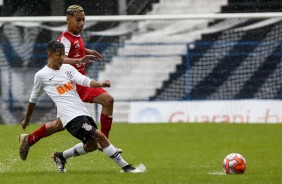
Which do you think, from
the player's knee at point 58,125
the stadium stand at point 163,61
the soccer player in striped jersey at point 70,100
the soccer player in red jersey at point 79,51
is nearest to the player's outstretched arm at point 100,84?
the soccer player in striped jersey at point 70,100

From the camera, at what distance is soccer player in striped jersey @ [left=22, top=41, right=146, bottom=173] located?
34.2 ft

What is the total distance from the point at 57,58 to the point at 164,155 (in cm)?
349

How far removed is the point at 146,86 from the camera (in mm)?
21891

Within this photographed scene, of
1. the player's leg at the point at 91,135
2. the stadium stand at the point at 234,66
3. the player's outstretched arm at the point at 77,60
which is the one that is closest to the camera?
the player's leg at the point at 91,135

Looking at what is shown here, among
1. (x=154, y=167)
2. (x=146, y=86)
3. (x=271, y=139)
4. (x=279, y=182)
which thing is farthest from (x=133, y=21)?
(x=279, y=182)

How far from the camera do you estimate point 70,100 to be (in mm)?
10555

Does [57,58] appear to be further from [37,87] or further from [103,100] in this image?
[103,100]

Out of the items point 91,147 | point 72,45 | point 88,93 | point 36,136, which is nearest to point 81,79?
point 91,147

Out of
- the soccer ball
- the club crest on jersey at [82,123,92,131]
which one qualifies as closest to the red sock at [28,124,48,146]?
the club crest on jersey at [82,123,92,131]

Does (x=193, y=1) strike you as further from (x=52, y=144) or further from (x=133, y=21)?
(x=52, y=144)

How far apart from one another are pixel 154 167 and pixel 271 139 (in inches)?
192

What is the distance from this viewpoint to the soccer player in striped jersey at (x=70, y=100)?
10430 millimetres

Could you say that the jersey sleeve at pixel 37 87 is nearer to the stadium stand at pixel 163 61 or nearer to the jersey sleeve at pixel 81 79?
the jersey sleeve at pixel 81 79

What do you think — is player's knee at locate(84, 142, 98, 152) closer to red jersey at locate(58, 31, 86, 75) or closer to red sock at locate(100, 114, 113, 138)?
red sock at locate(100, 114, 113, 138)
